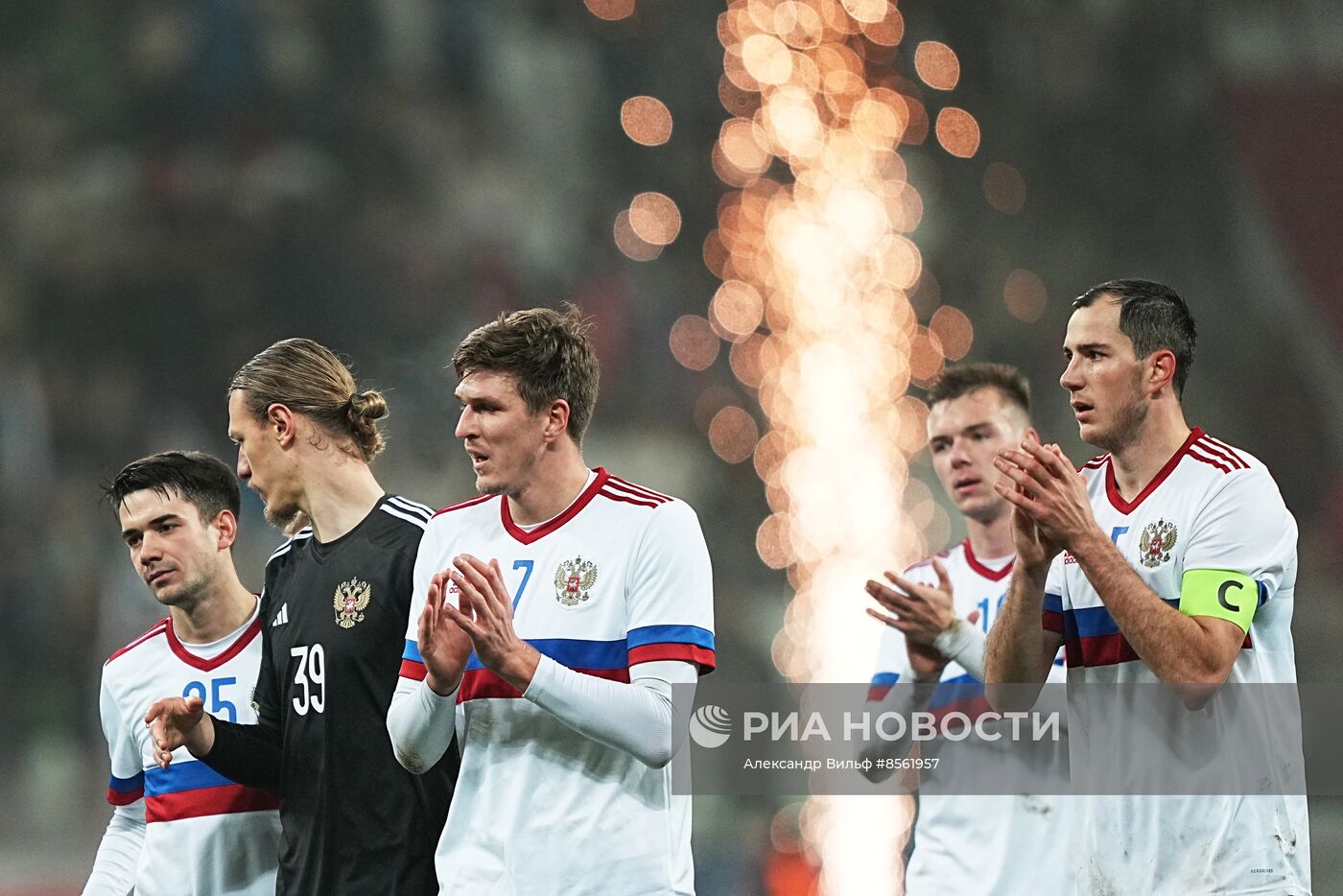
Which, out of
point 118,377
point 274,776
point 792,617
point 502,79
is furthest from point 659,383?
point 274,776

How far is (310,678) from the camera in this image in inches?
160

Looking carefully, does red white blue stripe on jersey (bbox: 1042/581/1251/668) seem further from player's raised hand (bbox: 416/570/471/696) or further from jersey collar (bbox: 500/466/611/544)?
player's raised hand (bbox: 416/570/471/696)

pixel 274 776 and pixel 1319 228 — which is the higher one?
pixel 1319 228

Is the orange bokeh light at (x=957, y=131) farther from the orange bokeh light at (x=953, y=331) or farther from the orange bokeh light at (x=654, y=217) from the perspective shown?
A: the orange bokeh light at (x=654, y=217)

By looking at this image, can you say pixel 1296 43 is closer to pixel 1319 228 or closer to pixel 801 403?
pixel 1319 228

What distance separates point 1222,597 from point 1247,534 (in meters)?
0.18

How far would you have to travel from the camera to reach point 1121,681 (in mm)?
3736

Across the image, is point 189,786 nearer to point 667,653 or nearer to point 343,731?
point 343,731

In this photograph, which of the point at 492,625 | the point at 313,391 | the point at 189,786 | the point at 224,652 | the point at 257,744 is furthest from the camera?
the point at 224,652

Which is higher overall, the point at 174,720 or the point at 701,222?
the point at 701,222

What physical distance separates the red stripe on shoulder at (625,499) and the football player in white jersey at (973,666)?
1.21 m

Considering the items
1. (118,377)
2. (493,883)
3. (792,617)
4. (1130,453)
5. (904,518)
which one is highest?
(118,377)

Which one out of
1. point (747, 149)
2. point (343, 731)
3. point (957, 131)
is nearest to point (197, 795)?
point (343, 731)

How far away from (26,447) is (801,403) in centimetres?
774
